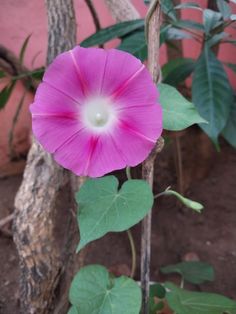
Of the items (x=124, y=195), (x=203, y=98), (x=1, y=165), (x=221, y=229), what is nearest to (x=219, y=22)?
(x=203, y=98)

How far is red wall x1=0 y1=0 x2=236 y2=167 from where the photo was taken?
1.66 meters

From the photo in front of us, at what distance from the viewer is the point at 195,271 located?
1350 mm

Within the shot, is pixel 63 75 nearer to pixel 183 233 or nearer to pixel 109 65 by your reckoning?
pixel 109 65

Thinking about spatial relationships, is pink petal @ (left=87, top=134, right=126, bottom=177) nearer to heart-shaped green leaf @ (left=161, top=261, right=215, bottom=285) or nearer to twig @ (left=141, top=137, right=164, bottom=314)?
twig @ (left=141, top=137, right=164, bottom=314)

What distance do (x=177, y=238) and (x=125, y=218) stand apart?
1.00 m

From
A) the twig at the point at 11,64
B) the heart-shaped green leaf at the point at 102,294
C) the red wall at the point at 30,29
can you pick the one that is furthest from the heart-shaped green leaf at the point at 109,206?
the red wall at the point at 30,29

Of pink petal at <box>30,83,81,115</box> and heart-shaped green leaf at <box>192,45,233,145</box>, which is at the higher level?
pink petal at <box>30,83,81,115</box>

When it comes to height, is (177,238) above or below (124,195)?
below

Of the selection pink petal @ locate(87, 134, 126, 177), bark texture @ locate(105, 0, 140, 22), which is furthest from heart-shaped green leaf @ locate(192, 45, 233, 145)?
pink petal @ locate(87, 134, 126, 177)

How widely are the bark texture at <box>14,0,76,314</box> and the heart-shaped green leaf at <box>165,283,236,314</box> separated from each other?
0.30 m

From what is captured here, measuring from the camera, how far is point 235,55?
1.85 m

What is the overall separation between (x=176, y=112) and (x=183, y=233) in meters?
1.01

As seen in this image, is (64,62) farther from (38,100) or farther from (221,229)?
(221,229)

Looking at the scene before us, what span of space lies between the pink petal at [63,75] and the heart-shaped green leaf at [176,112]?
0.51 ft
